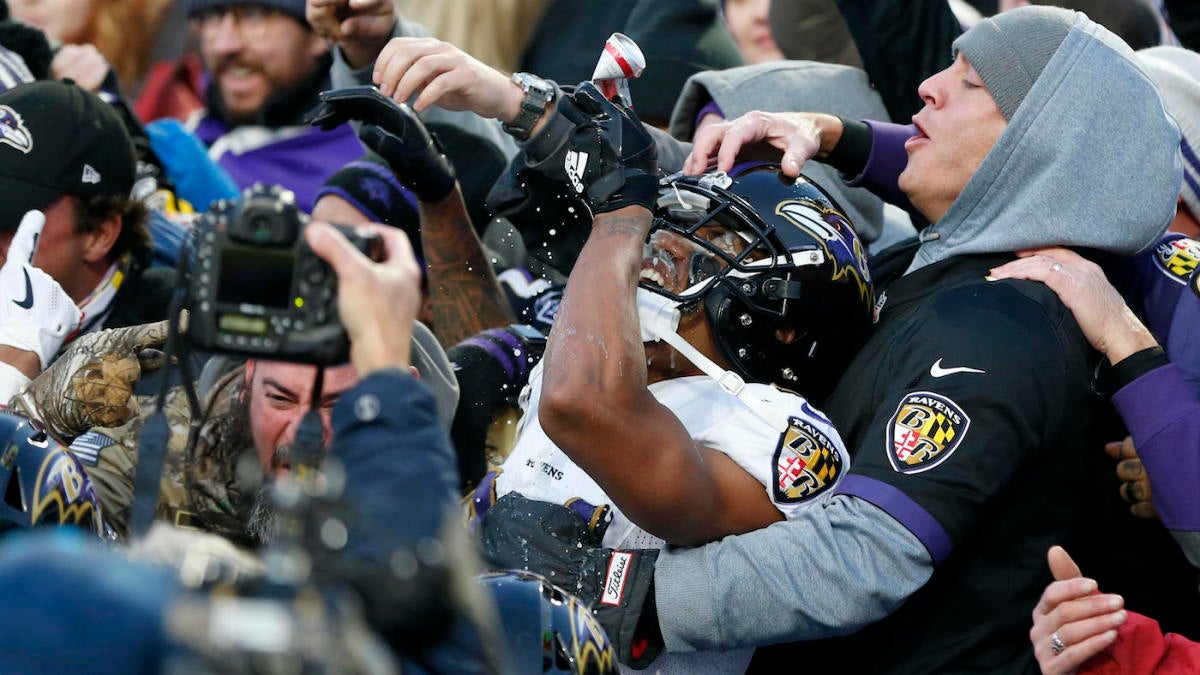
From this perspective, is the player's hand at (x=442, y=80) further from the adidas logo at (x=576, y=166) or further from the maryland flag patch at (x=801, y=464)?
the maryland flag patch at (x=801, y=464)

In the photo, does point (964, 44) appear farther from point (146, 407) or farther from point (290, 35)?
point (290, 35)

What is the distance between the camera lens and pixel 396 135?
166 inches

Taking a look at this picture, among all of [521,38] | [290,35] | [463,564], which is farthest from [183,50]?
[463,564]

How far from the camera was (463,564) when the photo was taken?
1.99 meters

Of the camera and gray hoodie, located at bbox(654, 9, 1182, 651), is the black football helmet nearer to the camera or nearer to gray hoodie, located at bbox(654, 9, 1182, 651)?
gray hoodie, located at bbox(654, 9, 1182, 651)

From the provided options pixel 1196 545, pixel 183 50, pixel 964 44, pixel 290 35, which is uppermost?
pixel 964 44

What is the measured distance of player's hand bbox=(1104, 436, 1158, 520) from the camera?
3.65m

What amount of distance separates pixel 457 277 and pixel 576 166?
1358 mm

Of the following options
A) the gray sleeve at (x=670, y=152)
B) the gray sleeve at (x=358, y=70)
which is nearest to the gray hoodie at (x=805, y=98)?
the gray sleeve at (x=670, y=152)

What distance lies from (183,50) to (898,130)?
182 inches

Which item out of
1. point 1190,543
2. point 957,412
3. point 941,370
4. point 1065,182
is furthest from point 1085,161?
point 1190,543

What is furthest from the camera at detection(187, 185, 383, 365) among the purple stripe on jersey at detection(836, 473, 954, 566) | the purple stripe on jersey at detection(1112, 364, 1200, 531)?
the purple stripe on jersey at detection(1112, 364, 1200, 531)

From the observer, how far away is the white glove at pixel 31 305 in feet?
13.5

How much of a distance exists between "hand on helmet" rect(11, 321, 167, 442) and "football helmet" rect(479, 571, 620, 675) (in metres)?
1.46
